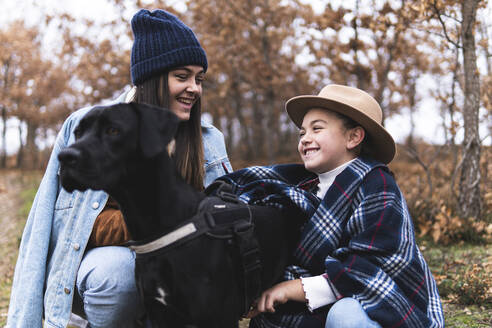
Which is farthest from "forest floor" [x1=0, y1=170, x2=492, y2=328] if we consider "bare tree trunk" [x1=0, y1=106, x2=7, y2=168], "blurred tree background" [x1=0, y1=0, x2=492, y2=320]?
"bare tree trunk" [x1=0, y1=106, x2=7, y2=168]

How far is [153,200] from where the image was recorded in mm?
1918

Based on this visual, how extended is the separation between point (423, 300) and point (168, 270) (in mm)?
1328

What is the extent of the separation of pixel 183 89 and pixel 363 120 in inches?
45.6

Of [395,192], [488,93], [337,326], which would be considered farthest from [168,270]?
[488,93]

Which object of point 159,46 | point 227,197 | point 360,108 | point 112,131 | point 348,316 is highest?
point 159,46

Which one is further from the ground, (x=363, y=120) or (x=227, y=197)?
(x=363, y=120)

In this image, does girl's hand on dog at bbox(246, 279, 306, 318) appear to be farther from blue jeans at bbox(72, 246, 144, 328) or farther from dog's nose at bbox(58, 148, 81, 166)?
dog's nose at bbox(58, 148, 81, 166)

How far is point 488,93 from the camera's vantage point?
552 cm

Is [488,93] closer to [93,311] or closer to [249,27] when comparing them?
[93,311]

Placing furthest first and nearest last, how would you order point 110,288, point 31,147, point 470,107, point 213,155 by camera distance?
point 31,147
point 470,107
point 213,155
point 110,288

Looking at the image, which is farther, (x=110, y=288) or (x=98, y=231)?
(x=98, y=231)

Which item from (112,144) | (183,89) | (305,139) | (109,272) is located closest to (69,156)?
(112,144)

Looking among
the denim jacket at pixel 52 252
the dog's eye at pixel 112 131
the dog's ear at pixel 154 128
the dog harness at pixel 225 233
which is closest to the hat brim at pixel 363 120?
the dog harness at pixel 225 233

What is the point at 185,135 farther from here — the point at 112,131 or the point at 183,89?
the point at 112,131
